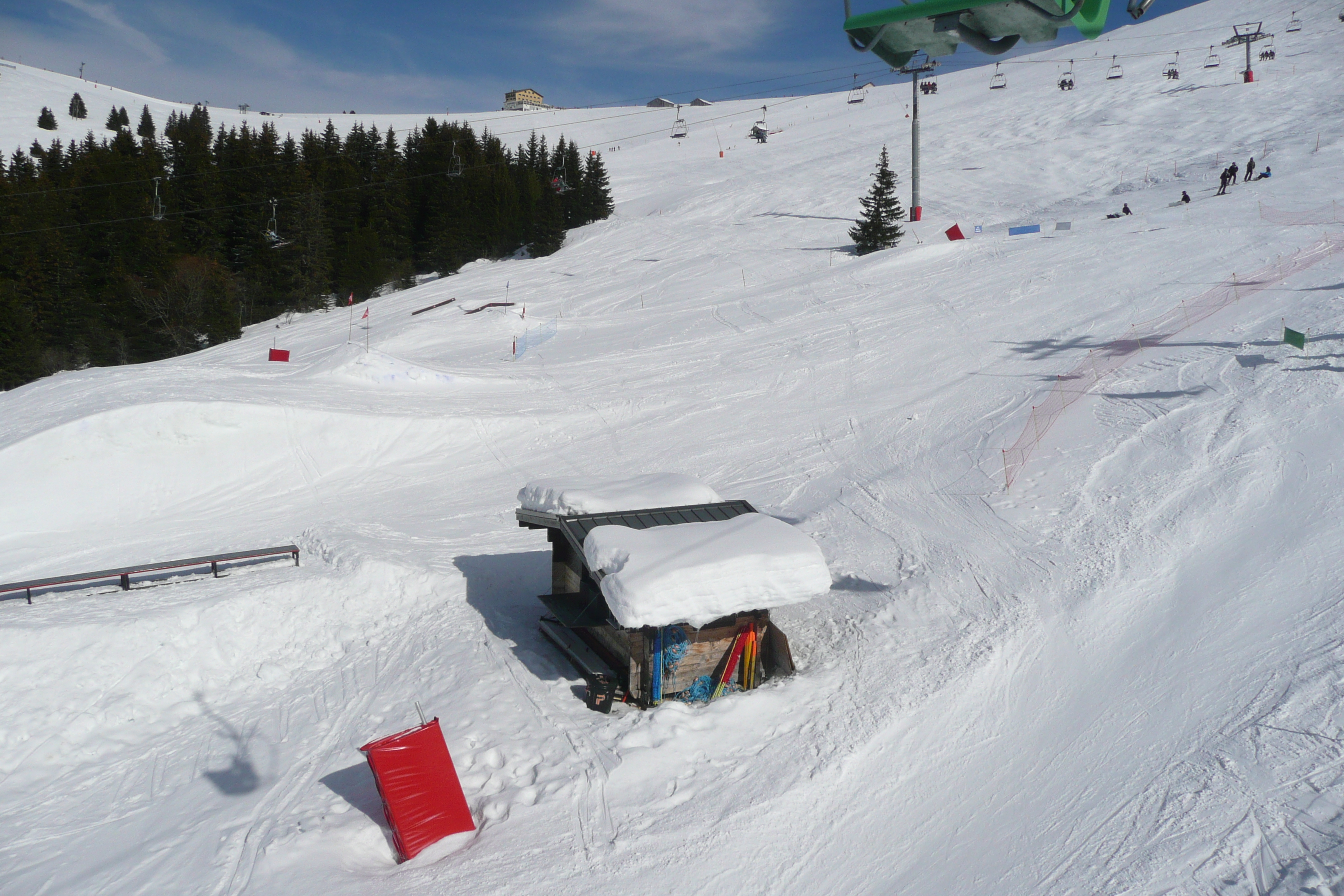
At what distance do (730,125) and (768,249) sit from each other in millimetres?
52748

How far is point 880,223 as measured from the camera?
3203 centimetres

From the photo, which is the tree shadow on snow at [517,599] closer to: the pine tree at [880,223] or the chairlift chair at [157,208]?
the pine tree at [880,223]

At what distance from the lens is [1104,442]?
1261 centimetres

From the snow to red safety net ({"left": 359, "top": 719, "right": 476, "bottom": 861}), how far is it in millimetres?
1896

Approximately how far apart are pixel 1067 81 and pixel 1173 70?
253 inches

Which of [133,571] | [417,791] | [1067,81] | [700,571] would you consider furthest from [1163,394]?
[1067,81]

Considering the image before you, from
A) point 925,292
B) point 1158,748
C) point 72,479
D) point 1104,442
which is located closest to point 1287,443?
point 1104,442

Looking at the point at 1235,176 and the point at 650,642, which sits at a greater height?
the point at 1235,176

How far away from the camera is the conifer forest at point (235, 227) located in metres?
39.7

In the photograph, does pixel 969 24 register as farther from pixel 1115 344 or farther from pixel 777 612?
pixel 1115 344

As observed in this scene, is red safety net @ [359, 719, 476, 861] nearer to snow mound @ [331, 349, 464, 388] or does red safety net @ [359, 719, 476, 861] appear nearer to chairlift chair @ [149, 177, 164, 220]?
snow mound @ [331, 349, 464, 388]

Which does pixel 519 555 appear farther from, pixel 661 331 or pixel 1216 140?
pixel 1216 140

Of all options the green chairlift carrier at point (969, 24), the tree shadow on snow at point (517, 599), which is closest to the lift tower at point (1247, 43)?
the tree shadow on snow at point (517, 599)

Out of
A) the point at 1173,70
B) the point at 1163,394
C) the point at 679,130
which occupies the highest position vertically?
the point at 679,130
